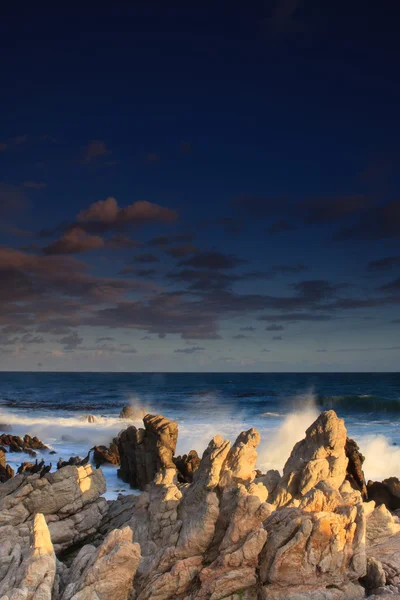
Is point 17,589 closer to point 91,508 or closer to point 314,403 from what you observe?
point 91,508

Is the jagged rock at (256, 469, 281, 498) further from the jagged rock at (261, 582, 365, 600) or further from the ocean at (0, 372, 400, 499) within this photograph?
the ocean at (0, 372, 400, 499)

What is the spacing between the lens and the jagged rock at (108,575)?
9.95 m

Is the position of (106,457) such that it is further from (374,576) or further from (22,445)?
(374,576)

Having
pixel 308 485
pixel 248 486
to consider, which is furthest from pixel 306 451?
pixel 248 486

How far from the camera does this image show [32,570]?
10.3 metres

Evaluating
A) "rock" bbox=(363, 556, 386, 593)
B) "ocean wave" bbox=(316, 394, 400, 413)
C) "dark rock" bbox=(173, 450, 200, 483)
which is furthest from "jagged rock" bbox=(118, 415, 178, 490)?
"ocean wave" bbox=(316, 394, 400, 413)

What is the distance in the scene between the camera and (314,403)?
102m

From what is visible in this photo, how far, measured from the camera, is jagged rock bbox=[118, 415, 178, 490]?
24.4m

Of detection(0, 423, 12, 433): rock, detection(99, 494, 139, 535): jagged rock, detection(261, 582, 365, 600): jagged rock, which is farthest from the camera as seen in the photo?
detection(0, 423, 12, 433): rock

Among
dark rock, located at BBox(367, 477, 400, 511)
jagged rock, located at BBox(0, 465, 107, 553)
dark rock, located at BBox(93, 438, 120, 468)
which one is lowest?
dark rock, located at BBox(93, 438, 120, 468)

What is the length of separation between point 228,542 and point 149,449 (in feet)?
48.4

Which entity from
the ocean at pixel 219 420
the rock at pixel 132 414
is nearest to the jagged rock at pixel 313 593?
the ocean at pixel 219 420

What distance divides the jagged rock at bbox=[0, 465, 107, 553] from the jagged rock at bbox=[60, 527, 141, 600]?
504cm

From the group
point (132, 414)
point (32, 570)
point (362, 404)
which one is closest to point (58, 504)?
point (32, 570)
